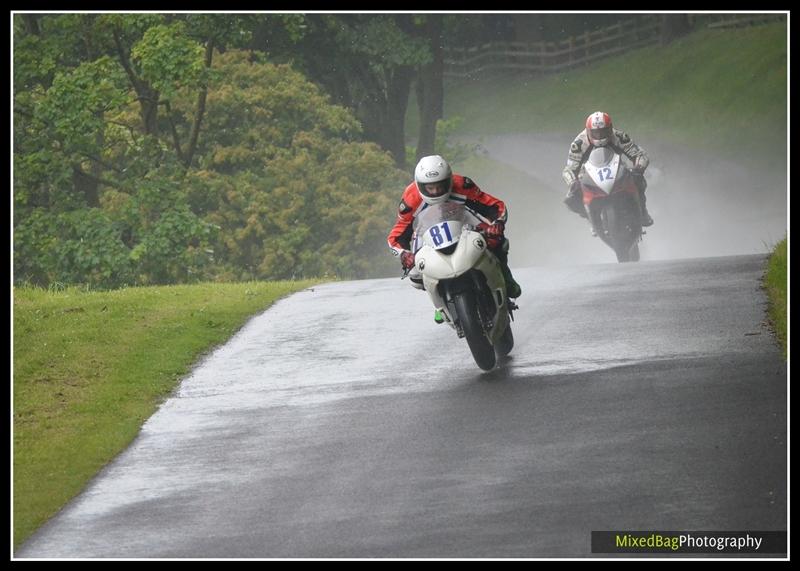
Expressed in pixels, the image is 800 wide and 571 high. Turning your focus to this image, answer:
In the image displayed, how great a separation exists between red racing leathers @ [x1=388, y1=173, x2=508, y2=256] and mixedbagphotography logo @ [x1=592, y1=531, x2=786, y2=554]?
406 centimetres

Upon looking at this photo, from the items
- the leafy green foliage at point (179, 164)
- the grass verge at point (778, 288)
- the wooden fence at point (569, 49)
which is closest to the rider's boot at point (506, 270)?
the grass verge at point (778, 288)

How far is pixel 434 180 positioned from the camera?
13.9 metres

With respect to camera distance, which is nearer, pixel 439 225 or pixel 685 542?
pixel 685 542

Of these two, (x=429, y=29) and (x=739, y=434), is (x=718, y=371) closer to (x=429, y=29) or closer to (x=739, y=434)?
(x=739, y=434)

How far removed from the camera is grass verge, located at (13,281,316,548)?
528 inches

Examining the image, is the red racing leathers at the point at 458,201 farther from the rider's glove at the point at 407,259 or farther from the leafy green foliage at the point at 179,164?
the leafy green foliage at the point at 179,164

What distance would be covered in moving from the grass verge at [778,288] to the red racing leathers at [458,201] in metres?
2.78

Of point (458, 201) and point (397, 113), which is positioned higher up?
point (397, 113)

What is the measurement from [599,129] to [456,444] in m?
9.93

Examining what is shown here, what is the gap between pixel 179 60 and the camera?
30203mm

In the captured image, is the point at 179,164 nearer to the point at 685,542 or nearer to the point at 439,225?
the point at 439,225

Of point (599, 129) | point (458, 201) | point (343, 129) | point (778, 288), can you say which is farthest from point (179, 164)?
point (458, 201)

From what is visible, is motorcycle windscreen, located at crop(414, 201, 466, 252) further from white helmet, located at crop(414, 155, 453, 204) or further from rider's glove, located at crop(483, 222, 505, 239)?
rider's glove, located at crop(483, 222, 505, 239)

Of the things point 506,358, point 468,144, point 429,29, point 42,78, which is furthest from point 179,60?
point 506,358
